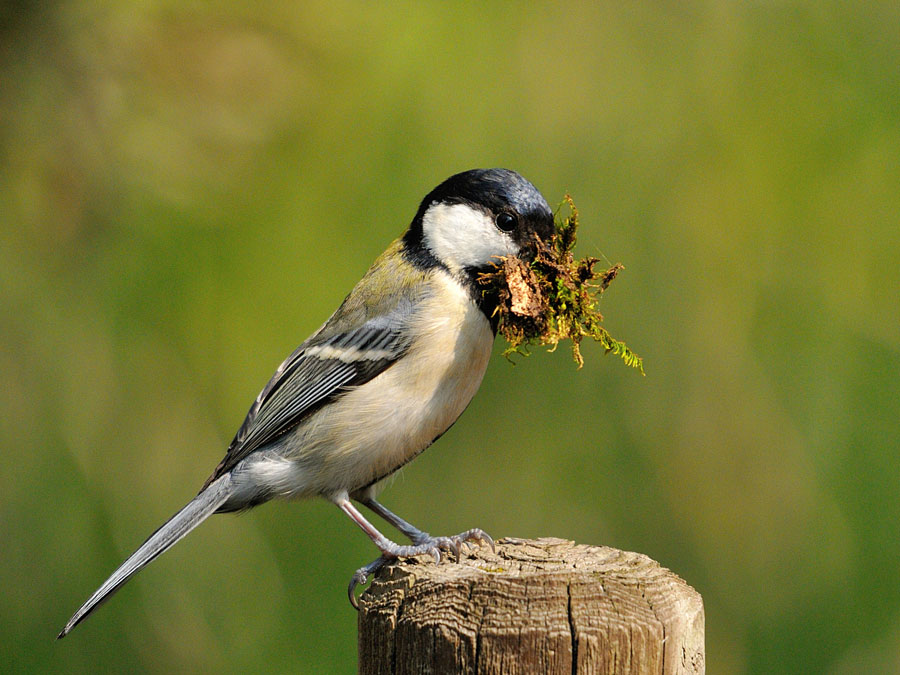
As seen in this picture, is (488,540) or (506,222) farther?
(506,222)

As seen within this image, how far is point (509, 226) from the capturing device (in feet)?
8.26

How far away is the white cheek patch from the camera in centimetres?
254

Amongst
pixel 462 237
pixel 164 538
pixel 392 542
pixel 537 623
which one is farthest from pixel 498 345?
pixel 537 623

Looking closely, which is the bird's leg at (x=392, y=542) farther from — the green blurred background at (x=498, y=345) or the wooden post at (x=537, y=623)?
the green blurred background at (x=498, y=345)

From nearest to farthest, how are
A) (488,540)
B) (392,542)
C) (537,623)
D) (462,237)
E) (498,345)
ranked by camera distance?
(537,623), (488,540), (392,542), (462,237), (498,345)

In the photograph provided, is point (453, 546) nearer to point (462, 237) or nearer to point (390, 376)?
point (390, 376)

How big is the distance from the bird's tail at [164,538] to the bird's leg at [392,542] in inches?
13.8

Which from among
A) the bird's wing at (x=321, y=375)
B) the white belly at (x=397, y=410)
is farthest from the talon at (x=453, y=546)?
the bird's wing at (x=321, y=375)

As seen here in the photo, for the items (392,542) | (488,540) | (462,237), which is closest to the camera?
(488,540)

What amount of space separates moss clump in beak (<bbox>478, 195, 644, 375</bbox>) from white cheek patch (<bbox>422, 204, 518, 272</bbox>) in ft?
0.38

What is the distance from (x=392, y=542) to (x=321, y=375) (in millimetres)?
539

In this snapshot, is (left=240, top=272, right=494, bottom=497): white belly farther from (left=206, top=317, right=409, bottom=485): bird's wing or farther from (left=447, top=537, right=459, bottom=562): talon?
(left=447, top=537, right=459, bottom=562): talon

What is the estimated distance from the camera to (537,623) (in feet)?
4.93

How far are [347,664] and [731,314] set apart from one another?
6.45 ft
